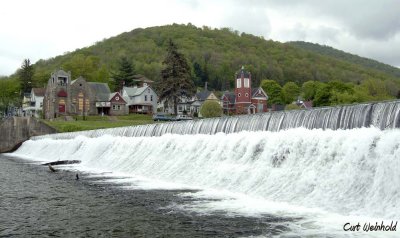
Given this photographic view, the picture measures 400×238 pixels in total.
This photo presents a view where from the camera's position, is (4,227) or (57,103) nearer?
(4,227)

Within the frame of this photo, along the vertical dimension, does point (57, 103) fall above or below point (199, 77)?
below

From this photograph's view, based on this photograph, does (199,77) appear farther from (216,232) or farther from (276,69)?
(216,232)

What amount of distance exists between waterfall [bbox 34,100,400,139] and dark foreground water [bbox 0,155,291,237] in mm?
6299

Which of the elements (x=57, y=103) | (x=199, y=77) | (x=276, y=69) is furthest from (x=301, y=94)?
(x=57, y=103)

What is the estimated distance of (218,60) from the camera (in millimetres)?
168000

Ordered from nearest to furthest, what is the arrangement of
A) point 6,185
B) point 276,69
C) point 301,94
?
point 6,185, point 301,94, point 276,69

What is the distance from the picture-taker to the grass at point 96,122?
6950 centimetres

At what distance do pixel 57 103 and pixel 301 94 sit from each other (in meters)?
72.6

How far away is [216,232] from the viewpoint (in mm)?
11703

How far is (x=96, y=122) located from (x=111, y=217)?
6570 centimetres

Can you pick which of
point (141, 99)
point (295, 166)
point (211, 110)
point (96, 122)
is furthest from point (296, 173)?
point (141, 99)

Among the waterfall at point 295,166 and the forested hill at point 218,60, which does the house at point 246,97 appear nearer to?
the forested hill at point 218,60

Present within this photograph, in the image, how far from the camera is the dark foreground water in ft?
39.1

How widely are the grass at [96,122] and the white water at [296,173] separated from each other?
1723 inches
